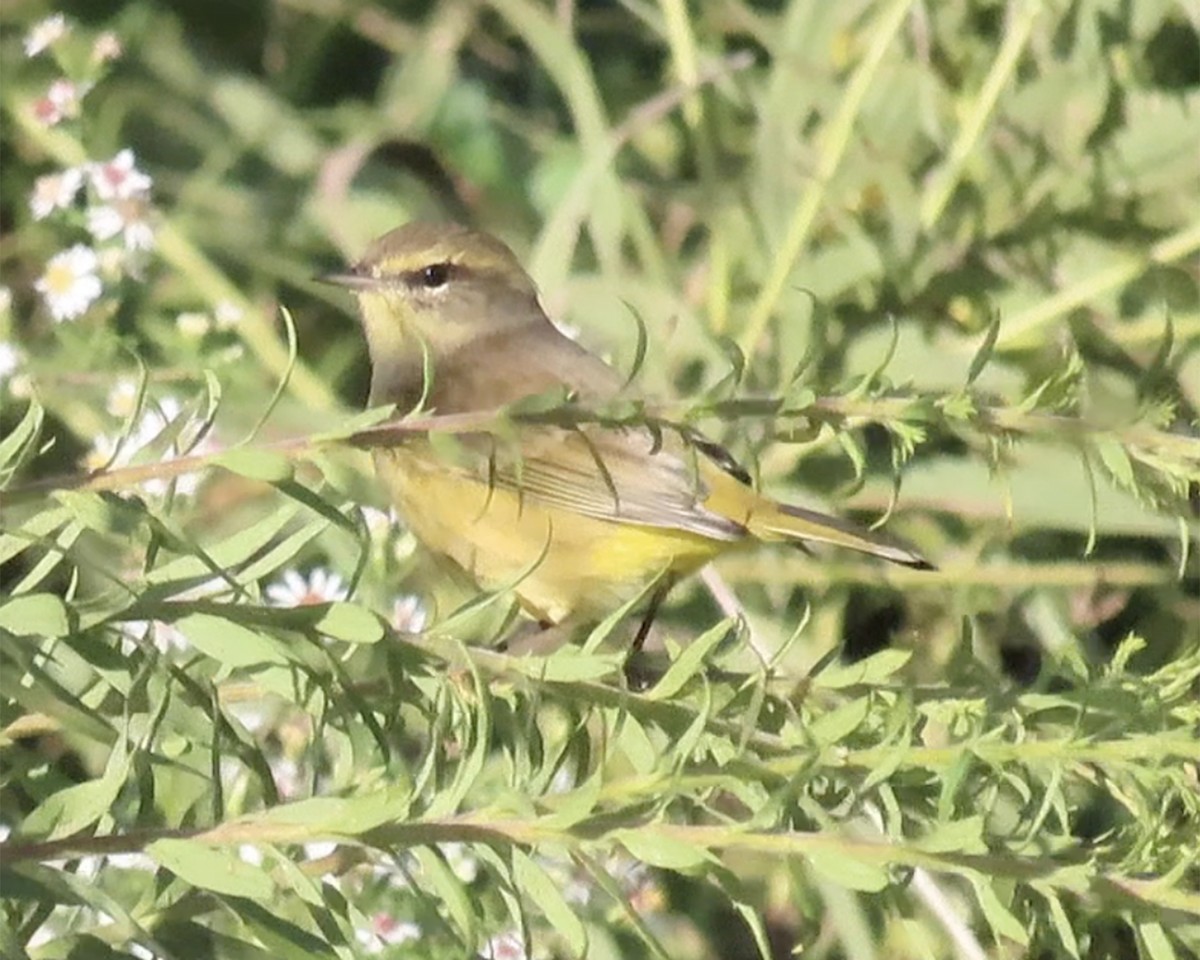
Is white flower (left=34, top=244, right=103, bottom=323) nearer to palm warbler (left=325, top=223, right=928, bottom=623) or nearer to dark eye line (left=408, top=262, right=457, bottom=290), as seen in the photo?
palm warbler (left=325, top=223, right=928, bottom=623)

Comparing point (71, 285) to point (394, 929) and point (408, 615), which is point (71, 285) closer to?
point (408, 615)

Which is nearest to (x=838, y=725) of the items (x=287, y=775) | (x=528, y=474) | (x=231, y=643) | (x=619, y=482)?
(x=231, y=643)

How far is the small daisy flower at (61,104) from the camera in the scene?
232 centimetres

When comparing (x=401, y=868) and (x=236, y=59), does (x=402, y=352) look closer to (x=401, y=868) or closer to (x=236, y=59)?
(x=236, y=59)

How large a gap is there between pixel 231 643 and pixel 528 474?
47.4 inches

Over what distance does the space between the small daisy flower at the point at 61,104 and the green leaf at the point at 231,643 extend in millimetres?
1285

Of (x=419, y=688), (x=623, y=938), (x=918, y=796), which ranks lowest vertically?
(x=623, y=938)

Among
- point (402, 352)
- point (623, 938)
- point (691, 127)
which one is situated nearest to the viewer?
point (623, 938)

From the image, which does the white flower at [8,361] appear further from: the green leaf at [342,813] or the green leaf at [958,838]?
the green leaf at [958,838]

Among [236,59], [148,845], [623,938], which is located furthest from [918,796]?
[236,59]

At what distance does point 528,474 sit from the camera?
2.35 m

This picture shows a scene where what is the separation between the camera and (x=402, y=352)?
2.70m

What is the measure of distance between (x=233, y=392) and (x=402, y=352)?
21 cm

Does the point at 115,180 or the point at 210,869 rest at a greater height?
the point at 210,869
